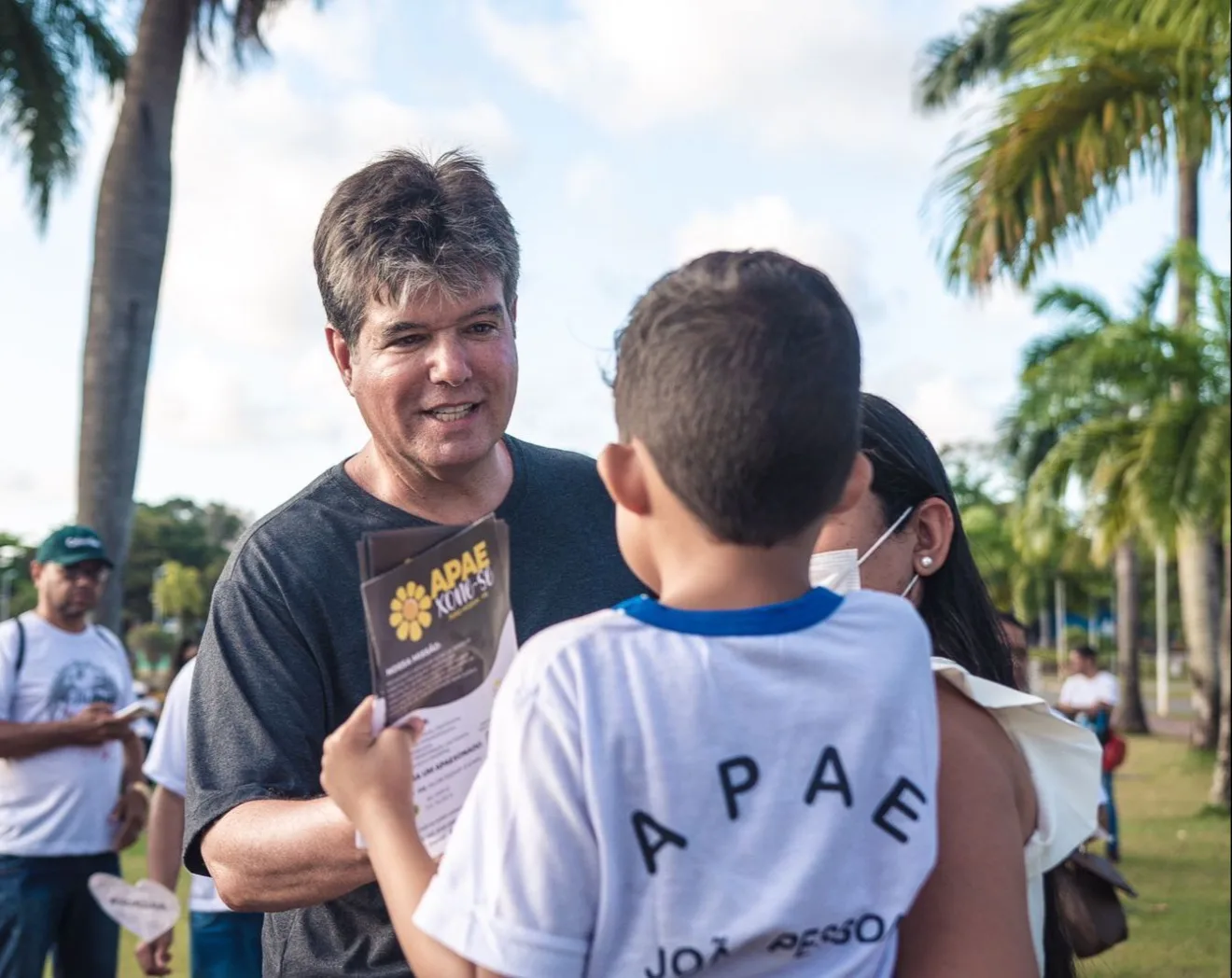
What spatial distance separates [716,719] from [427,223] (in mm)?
1180

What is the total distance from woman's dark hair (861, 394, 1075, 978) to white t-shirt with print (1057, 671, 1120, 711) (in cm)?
1278

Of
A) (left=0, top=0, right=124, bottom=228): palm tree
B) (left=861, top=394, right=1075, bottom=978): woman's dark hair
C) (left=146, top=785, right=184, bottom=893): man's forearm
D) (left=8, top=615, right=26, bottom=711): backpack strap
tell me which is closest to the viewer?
(left=861, top=394, right=1075, bottom=978): woman's dark hair

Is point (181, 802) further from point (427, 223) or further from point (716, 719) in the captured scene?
point (716, 719)

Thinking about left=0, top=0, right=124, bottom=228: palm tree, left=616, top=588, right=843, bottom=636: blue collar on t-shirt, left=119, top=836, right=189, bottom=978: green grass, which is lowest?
left=119, top=836, right=189, bottom=978: green grass

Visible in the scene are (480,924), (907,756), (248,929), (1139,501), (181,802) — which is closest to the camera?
(480,924)

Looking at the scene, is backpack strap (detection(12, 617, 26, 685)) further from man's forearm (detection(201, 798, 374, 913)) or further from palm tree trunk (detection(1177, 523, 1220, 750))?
palm tree trunk (detection(1177, 523, 1220, 750))

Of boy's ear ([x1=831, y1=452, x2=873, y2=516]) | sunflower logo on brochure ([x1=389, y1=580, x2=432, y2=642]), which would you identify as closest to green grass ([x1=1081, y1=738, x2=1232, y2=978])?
boy's ear ([x1=831, y1=452, x2=873, y2=516])

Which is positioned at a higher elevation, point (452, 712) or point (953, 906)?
point (452, 712)

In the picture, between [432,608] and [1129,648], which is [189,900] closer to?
[432,608]

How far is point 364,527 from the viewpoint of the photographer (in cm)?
236

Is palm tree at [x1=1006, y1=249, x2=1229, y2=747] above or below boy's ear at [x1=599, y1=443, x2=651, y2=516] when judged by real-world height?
above

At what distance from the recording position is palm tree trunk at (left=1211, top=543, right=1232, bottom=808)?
13.8m

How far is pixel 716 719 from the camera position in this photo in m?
1.34

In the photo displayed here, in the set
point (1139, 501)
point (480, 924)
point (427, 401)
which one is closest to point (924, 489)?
point (427, 401)
